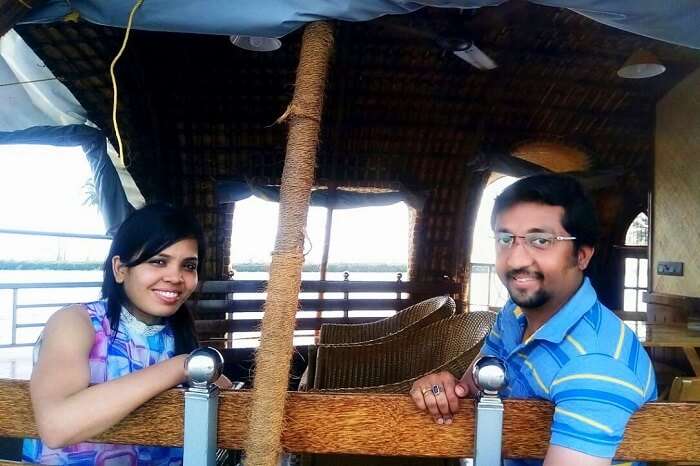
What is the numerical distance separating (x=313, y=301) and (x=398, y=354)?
9.81 feet

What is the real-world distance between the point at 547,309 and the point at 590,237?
0.63ft

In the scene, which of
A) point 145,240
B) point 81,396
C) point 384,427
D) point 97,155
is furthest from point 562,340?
point 97,155

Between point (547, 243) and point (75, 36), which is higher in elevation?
point (75, 36)

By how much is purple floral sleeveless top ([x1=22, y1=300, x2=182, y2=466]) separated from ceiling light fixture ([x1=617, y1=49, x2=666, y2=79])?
3.70 m

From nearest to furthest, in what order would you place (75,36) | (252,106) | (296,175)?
(296,175)
(75,36)
(252,106)

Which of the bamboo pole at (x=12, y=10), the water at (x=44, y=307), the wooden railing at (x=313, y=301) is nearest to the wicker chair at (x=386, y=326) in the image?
the water at (x=44, y=307)

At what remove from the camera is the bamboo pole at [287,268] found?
1.00 m

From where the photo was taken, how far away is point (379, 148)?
592 centimetres

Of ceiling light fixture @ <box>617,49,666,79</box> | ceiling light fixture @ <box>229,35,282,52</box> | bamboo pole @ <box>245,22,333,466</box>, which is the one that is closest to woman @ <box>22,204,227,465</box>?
bamboo pole @ <box>245,22,333,466</box>

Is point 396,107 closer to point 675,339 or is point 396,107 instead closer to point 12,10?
point 675,339

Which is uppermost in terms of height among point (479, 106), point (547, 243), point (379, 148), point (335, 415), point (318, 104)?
point (479, 106)

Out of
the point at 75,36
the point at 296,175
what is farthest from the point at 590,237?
the point at 75,36

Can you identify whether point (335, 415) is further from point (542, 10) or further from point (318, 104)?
point (542, 10)

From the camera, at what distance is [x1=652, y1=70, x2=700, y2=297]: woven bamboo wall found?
4.64 m
